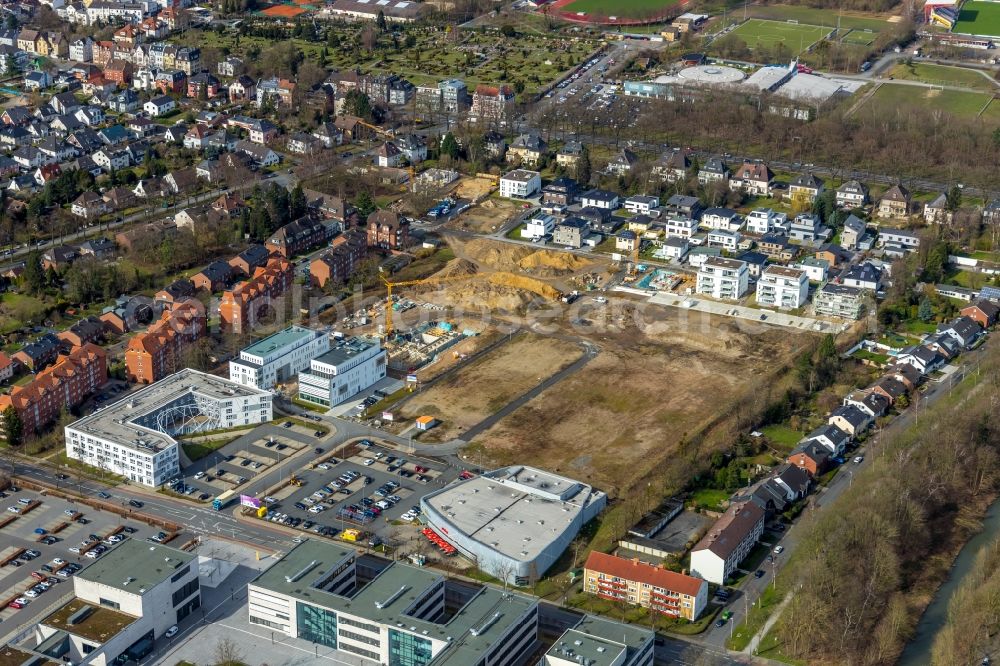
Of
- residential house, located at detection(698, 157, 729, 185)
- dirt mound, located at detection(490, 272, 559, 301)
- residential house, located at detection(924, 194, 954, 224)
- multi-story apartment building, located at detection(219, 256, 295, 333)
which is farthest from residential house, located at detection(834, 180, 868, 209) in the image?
multi-story apartment building, located at detection(219, 256, 295, 333)

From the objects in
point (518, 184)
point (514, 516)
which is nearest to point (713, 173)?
point (518, 184)

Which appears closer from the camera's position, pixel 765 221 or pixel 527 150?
pixel 765 221

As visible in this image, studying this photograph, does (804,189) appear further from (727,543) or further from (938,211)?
(727,543)

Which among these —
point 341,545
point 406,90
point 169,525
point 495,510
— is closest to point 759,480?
point 495,510

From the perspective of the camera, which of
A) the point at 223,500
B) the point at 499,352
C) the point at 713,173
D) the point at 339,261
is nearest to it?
the point at 223,500

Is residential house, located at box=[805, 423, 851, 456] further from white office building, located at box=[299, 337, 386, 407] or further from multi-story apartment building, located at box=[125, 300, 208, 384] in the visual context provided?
multi-story apartment building, located at box=[125, 300, 208, 384]

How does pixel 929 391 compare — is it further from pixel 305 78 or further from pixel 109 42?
pixel 109 42

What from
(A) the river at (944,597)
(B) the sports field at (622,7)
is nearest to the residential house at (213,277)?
(A) the river at (944,597)
